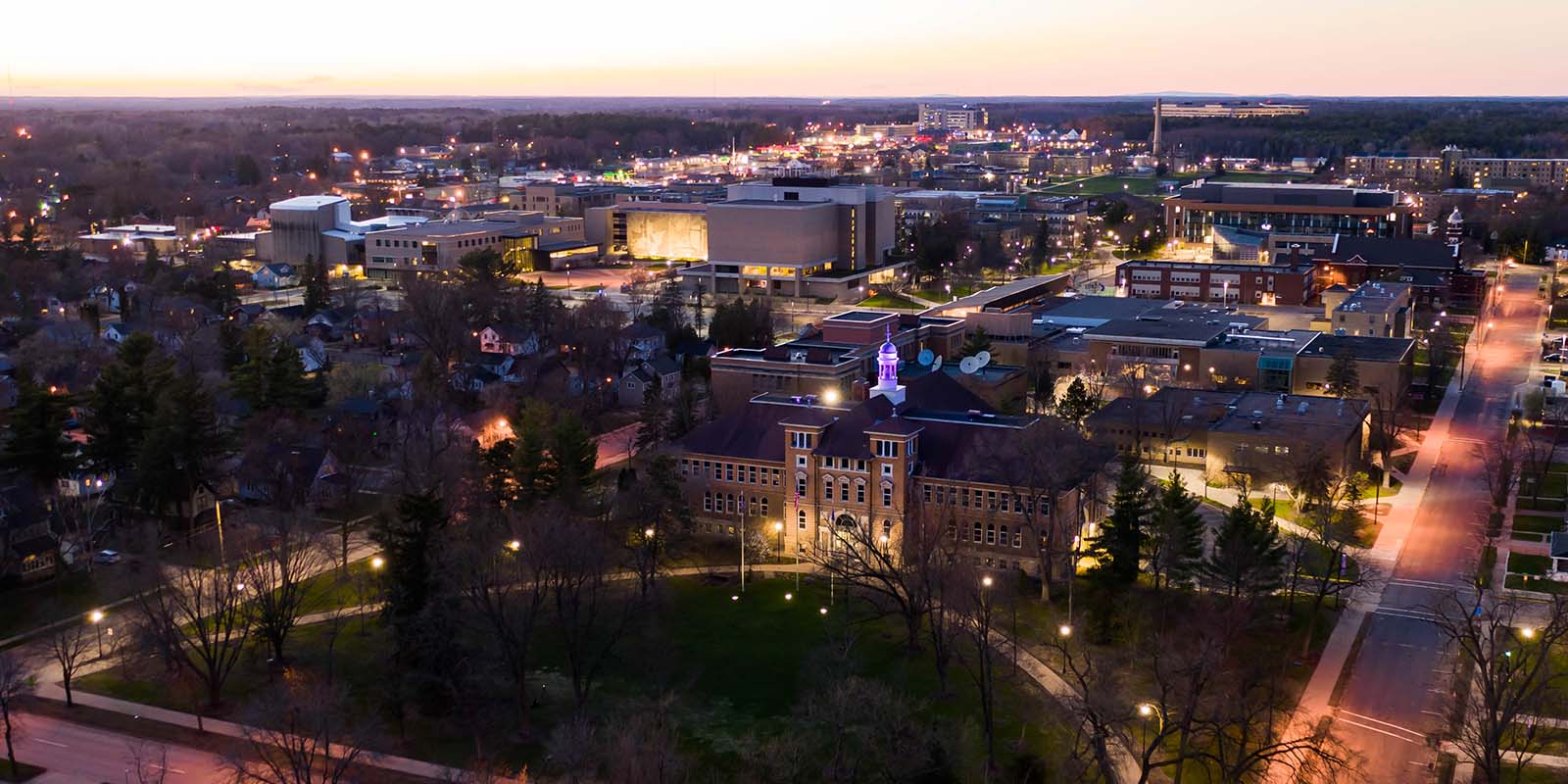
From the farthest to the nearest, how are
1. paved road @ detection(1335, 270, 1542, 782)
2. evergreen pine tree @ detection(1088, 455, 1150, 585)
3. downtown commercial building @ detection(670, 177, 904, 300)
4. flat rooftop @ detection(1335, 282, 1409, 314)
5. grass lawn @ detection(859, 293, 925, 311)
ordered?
1. downtown commercial building @ detection(670, 177, 904, 300)
2. grass lawn @ detection(859, 293, 925, 311)
3. flat rooftop @ detection(1335, 282, 1409, 314)
4. evergreen pine tree @ detection(1088, 455, 1150, 585)
5. paved road @ detection(1335, 270, 1542, 782)

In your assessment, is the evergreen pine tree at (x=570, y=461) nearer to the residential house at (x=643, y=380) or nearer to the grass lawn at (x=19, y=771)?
the grass lawn at (x=19, y=771)

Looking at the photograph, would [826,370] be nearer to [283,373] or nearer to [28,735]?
[283,373]

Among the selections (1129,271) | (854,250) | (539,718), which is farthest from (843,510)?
(854,250)

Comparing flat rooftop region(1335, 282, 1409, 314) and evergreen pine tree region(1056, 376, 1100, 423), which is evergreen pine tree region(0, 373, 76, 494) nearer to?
evergreen pine tree region(1056, 376, 1100, 423)

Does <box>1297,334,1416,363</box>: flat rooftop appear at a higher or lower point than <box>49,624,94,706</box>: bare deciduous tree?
higher

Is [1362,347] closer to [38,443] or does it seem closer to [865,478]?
[865,478]

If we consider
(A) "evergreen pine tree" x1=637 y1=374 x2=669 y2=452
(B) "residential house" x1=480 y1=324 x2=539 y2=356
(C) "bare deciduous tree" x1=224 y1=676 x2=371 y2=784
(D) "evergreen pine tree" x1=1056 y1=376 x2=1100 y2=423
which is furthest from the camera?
(B) "residential house" x1=480 y1=324 x2=539 y2=356

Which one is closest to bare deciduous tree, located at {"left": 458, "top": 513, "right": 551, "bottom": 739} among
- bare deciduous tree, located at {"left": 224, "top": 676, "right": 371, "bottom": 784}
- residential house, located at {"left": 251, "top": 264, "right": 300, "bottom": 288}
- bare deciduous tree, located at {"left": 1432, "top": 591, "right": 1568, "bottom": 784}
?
bare deciduous tree, located at {"left": 224, "top": 676, "right": 371, "bottom": 784}
